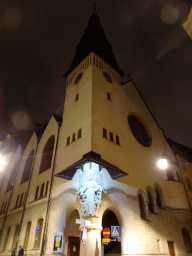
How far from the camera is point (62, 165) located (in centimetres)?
1545

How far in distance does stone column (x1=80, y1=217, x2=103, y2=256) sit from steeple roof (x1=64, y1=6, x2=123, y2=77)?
56.3 feet

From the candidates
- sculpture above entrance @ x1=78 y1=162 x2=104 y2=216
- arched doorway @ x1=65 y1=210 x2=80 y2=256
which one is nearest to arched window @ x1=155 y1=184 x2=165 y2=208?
sculpture above entrance @ x1=78 y1=162 x2=104 y2=216

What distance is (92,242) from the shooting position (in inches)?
416

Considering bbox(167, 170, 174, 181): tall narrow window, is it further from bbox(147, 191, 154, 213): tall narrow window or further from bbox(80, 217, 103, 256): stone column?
bbox(80, 217, 103, 256): stone column

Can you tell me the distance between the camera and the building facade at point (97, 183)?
40.6ft

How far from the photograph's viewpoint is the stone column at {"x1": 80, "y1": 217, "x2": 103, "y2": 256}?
1031 centimetres

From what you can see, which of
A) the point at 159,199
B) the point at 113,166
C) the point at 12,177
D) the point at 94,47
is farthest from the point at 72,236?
the point at 94,47

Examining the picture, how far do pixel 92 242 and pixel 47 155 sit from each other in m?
10.6

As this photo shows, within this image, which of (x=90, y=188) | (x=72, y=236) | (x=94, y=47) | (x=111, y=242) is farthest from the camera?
(x=94, y=47)

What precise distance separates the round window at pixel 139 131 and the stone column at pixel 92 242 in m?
10.5

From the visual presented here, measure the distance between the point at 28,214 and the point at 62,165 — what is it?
20.5 feet

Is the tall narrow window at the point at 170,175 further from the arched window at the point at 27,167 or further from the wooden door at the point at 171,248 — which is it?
the arched window at the point at 27,167

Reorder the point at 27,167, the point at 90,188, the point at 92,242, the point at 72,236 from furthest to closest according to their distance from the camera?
the point at 27,167, the point at 72,236, the point at 90,188, the point at 92,242

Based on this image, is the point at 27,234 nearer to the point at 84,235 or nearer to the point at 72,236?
the point at 72,236
